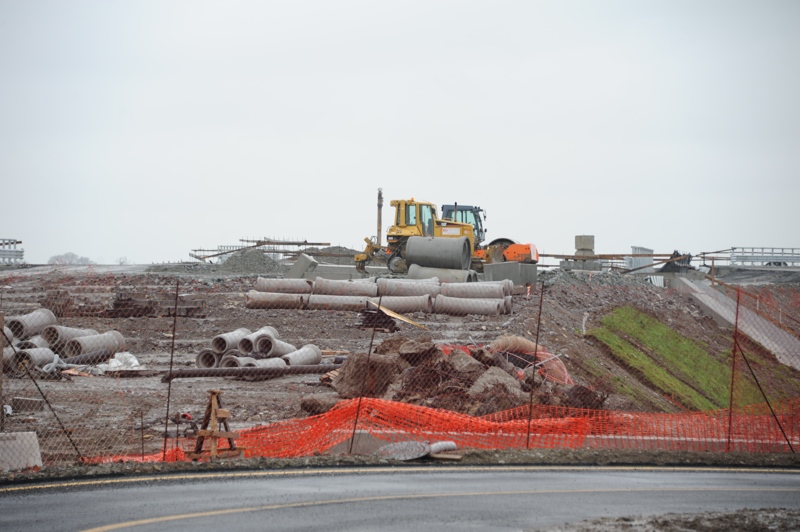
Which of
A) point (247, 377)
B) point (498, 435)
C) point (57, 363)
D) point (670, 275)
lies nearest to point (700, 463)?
point (498, 435)

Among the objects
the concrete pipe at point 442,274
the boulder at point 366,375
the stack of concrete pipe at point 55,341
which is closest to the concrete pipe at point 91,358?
the stack of concrete pipe at point 55,341

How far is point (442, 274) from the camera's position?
32594 millimetres

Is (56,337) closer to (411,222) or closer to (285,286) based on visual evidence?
(285,286)

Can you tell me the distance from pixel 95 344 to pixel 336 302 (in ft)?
29.0

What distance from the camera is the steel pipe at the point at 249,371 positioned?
56.1ft

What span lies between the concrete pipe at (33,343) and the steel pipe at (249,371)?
272 centimetres

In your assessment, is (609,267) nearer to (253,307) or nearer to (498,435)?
(253,307)

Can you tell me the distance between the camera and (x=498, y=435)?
12375 millimetres

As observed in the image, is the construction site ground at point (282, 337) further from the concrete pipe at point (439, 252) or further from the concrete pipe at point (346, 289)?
the concrete pipe at point (439, 252)

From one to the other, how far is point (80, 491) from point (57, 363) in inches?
385

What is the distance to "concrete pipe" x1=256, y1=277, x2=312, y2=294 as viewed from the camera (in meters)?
27.0

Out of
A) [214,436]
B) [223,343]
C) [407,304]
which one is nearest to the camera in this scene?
[214,436]

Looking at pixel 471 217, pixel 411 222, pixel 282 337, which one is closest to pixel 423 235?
pixel 411 222

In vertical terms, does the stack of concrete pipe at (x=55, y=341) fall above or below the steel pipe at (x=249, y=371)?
above
